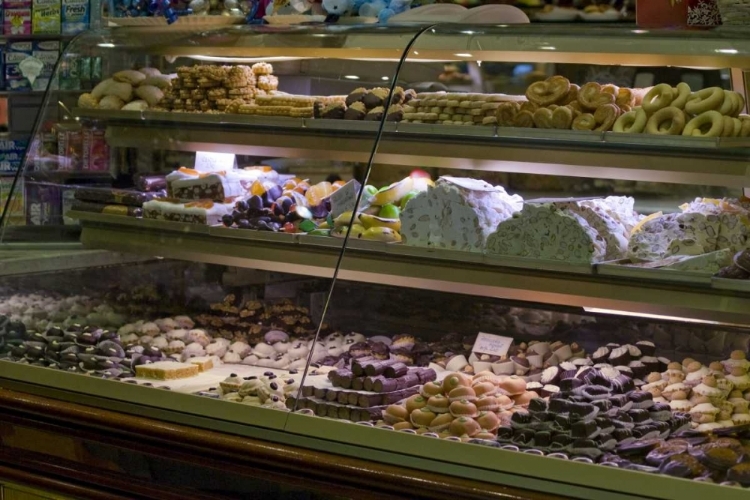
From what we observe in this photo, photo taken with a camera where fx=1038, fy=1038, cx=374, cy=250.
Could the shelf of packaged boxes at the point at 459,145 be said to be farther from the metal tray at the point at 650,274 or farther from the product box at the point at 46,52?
the product box at the point at 46,52

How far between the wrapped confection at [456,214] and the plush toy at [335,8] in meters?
0.92

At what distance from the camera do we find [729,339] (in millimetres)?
2811

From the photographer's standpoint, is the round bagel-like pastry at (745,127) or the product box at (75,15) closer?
the round bagel-like pastry at (745,127)

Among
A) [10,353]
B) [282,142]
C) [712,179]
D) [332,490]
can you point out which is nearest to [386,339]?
[332,490]

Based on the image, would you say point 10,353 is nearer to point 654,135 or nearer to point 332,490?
point 332,490

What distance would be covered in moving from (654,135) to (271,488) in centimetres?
148

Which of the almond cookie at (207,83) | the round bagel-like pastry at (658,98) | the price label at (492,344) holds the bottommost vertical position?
the price label at (492,344)

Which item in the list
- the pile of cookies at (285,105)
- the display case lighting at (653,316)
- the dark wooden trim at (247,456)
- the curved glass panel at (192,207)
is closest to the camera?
the dark wooden trim at (247,456)

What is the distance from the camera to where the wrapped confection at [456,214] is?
3135mm

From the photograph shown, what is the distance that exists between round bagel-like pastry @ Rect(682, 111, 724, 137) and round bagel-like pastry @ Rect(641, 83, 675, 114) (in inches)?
3.9

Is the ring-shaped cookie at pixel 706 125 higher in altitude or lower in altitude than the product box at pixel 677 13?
lower

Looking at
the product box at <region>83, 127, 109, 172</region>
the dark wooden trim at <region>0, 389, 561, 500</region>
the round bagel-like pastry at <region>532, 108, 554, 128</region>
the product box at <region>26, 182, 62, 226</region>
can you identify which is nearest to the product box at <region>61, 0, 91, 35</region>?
the product box at <region>83, 127, 109, 172</region>

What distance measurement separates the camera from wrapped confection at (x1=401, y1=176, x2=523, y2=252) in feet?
10.3

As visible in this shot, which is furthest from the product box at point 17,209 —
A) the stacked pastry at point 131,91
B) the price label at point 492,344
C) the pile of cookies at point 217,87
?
the price label at point 492,344
